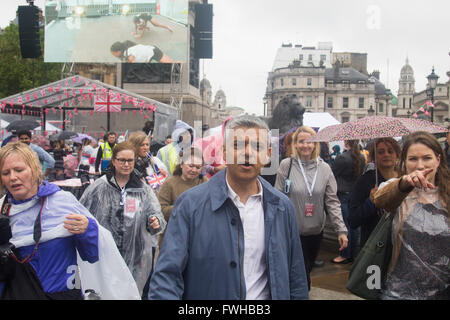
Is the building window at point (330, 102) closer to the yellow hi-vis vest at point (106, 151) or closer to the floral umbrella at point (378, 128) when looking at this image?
the yellow hi-vis vest at point (106, 151)

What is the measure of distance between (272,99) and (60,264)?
99.7 metres

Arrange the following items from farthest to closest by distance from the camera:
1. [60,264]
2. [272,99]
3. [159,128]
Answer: [272,99]
[159,128]
[60,264]

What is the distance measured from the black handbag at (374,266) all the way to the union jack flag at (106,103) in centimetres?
1771

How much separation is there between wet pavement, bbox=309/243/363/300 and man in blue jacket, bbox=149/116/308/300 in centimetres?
297

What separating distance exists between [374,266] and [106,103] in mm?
18242

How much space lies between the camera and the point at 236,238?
2127 millimetres

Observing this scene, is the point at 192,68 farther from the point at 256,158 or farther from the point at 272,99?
the point at 272,99

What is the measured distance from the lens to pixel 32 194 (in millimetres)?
2699

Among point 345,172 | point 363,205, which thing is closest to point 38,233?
point 363,205

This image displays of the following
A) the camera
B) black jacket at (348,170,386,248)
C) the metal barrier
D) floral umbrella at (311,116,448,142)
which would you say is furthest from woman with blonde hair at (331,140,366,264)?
the metal barrier

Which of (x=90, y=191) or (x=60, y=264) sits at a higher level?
(x=90, y=191)

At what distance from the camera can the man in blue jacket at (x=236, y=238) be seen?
2090 mm

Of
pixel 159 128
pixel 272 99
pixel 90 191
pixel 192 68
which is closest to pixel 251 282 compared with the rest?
pixel 90 191

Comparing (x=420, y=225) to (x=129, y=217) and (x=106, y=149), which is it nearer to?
(x=129, y=217)
